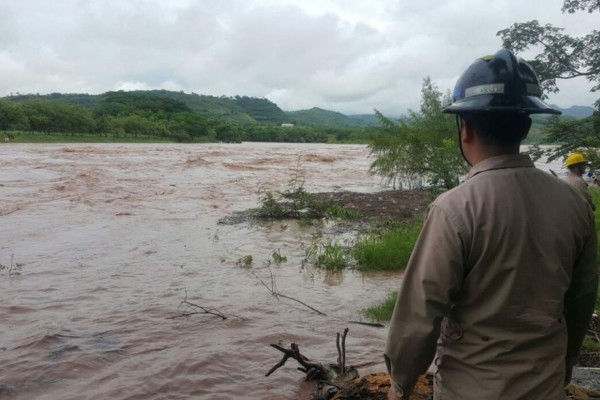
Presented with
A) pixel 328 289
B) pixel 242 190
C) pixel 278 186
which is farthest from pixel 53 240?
pixel 278 186

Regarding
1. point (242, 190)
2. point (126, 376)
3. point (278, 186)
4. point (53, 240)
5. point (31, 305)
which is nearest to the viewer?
point (126, 376)

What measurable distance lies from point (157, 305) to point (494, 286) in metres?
6.44

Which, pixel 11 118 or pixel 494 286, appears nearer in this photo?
pixel 494 286

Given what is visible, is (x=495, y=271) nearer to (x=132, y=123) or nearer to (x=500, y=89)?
(x=500, y=89)

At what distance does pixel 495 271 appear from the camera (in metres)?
1.79

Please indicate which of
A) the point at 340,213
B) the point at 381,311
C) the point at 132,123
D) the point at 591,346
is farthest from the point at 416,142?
the point at 132,123

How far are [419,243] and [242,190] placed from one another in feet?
67.8

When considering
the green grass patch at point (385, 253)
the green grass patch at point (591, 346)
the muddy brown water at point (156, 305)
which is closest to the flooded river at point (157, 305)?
the muddy brown water at point (156, 305)

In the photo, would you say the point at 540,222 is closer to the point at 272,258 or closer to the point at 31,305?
the point at 31,305

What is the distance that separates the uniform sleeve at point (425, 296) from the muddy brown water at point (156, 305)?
3.32m

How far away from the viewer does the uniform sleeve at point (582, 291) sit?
2.02 meters

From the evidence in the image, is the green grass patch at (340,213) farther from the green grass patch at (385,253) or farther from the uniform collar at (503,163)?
the uniform collar at (503,163)

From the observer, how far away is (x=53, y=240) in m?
12.1

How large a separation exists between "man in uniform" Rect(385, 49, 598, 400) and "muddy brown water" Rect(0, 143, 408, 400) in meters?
3.35
